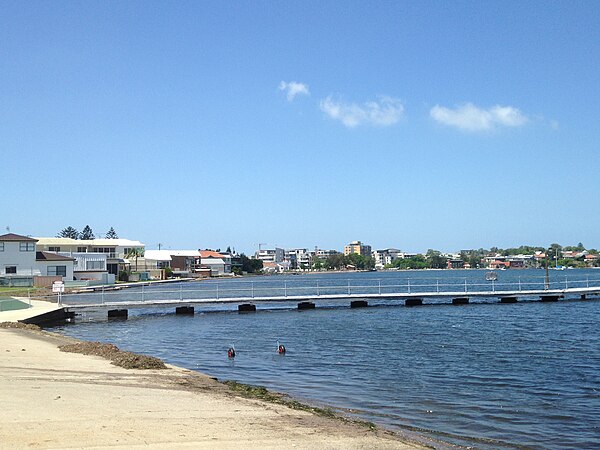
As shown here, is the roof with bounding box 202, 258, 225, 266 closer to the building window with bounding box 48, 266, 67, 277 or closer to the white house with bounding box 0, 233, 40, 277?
the building window with bounding box 48, 266, 67, 277

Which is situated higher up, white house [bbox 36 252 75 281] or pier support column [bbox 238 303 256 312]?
white house [bbox 36 252 75 281]

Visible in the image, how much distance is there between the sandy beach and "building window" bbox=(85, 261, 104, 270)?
3344 inches

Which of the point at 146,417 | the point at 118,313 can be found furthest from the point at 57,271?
the point at 146,417

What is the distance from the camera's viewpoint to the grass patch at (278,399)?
15241 mm

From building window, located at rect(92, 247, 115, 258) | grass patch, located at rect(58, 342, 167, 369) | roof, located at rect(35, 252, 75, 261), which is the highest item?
building window, located at rect(92, 247, 115, 258)

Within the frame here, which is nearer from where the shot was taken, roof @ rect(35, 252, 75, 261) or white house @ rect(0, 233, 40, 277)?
white house @ rect(0, 233, 40, 277)

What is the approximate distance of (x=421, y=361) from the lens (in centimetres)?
2650

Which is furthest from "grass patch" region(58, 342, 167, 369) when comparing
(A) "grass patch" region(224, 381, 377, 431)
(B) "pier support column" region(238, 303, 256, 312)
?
(B) "pier support column" region(238, 303, 256, 312)

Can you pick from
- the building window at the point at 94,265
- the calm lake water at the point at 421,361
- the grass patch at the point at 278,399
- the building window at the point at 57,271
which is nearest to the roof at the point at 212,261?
the building window at the point at 94,265

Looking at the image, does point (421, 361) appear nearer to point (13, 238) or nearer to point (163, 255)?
point (13, 238)

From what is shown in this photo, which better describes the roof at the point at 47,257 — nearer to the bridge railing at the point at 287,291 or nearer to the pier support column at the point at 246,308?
the bridge railing at the point at 287,291

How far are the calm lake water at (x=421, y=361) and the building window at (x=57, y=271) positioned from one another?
38.3 metres

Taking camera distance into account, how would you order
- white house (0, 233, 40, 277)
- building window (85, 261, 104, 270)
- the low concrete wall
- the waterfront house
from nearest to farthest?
1. the low concrete wall
2. white house (0, 233, 40, 277)
3. building window (85, 261, 104, 270)
4. the waterfront house

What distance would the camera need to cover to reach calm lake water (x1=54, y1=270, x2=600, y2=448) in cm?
1617
